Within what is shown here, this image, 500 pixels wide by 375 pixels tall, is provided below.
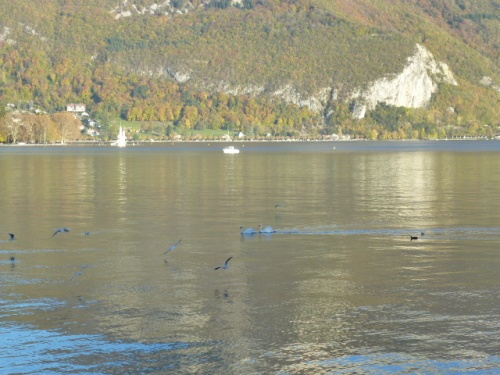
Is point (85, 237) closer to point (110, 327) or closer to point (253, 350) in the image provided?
point (110, 327)

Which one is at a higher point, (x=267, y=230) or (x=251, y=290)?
(x=267, y=230)

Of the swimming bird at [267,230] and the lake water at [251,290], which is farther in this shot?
the swimming bird at [267,230]

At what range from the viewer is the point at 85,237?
30.5 metres

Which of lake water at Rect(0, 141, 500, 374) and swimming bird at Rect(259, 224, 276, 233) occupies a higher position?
swimming bird at Rect(259, 224, 276, 233)

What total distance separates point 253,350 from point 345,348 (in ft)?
5.40

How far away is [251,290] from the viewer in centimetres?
2122

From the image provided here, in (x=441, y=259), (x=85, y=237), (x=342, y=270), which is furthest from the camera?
(x=85, y=237)

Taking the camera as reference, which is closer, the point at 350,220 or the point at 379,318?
the point at 379,318

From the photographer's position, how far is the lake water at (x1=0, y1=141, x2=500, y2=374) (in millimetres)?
16031

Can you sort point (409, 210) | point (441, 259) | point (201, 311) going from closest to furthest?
point (201, 311)
point (441, 259)
point (409, 210)

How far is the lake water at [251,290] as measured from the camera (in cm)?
1603

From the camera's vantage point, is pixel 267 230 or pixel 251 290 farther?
pixel 267 230

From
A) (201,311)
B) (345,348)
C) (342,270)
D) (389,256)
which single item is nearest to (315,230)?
(389,256)

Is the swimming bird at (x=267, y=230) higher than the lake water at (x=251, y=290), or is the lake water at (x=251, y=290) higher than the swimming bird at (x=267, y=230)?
the swimming bird at (x=267, y=230)
